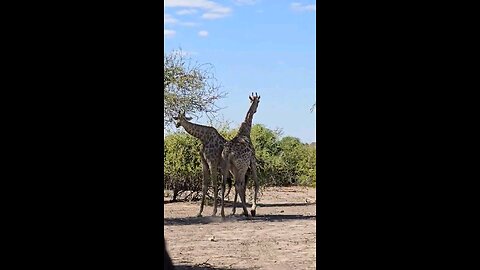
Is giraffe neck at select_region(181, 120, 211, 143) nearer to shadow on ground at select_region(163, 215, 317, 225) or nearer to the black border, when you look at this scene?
shadow on ground at select_region(163, 215, 317, 225)

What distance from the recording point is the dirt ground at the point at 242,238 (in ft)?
18.7

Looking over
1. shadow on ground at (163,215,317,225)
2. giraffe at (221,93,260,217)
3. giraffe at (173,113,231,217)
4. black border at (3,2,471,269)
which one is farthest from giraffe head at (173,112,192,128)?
black border at (3,2,471,269)

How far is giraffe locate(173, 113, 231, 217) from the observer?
8.07 metres

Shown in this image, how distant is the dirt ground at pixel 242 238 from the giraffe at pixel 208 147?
0.52 m

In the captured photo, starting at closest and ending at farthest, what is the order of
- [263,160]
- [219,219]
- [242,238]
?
1. [242,238]
2. [219,219]
3. [263,160]

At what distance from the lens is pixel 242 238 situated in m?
6.86

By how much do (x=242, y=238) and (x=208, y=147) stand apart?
156cm
